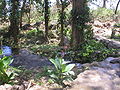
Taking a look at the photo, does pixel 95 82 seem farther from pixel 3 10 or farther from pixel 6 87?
pixel 3 10

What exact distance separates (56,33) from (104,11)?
922 cm

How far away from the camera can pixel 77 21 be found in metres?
8.32

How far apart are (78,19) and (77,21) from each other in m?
0.12

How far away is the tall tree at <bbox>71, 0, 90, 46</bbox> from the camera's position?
26.7 ft

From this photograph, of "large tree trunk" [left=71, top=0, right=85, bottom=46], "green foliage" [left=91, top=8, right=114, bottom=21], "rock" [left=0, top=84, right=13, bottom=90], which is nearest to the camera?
"rock" [left=0, top=84, right=13, bottom=90]

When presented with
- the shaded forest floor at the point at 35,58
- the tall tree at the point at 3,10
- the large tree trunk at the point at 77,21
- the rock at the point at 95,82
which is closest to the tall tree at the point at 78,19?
the large tree trunk at the point at 77,21

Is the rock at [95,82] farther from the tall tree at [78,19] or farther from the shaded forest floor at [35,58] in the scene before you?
the tall tree at [78,19]

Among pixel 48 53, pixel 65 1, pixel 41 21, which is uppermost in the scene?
pixel 65 1

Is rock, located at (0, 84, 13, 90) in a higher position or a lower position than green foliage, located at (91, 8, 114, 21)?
lower

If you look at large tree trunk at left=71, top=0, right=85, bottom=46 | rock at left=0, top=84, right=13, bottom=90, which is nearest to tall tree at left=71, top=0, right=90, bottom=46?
large tree trunk at left=71, top=0, right=85, bottom=46

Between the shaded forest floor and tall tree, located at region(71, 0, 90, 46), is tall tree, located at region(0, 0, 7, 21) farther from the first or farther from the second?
tall tree, located at region(71, 0, 90, 46)

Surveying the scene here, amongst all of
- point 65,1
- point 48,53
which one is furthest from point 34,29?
point 48,53

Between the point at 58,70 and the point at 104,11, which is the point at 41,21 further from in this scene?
the point at 58,70

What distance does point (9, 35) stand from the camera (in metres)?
15.7
